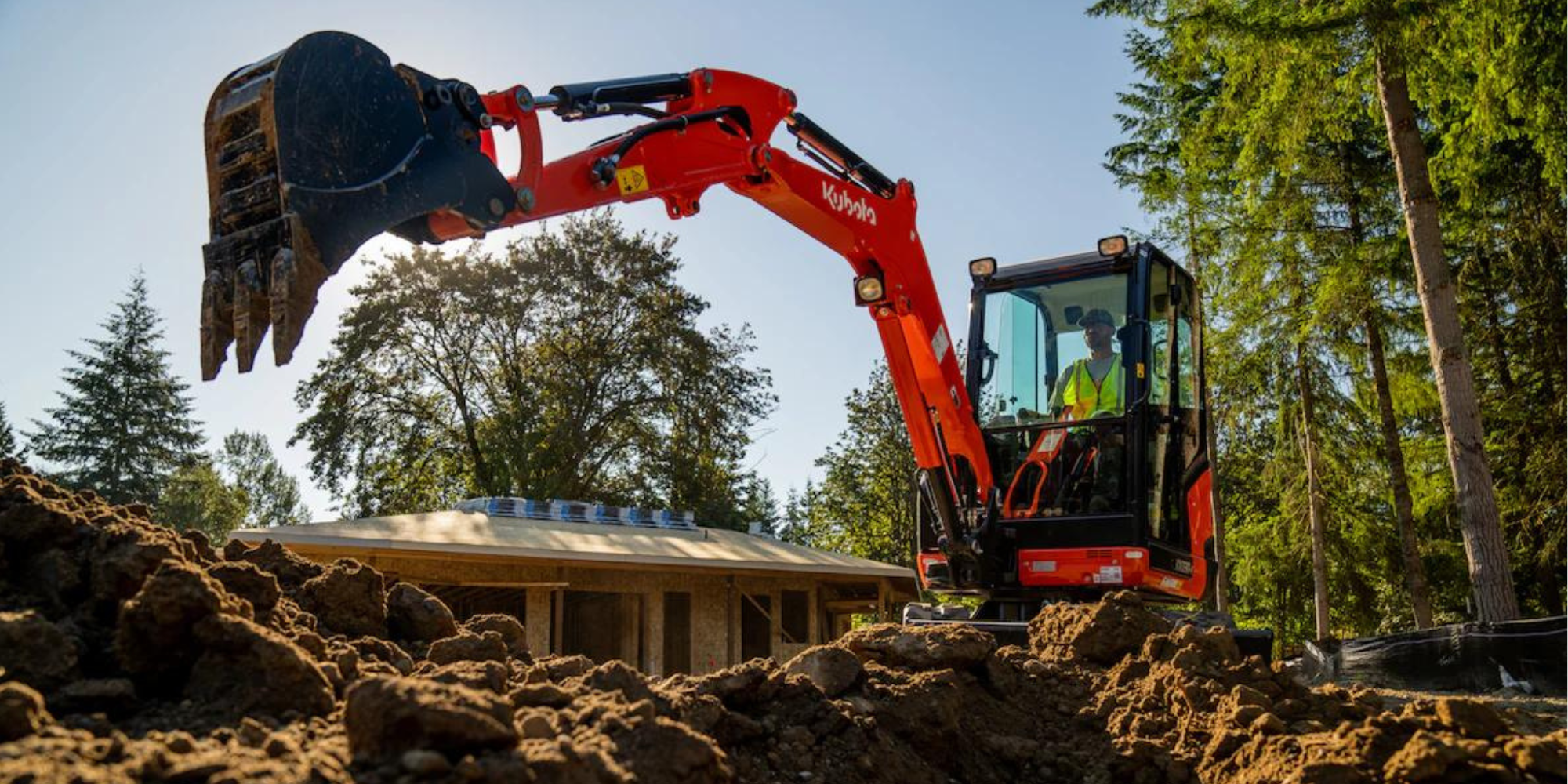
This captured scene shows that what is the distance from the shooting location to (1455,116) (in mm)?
11422

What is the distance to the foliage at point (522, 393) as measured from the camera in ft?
88.3

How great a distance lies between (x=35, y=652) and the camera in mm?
2945

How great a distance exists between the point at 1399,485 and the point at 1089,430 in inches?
411

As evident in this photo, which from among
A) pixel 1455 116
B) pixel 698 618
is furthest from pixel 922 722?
pixel 698 618

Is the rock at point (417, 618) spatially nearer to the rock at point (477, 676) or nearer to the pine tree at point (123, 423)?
the rock at point (477, 676)

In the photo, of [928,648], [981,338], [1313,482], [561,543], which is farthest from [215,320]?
[1313,482]

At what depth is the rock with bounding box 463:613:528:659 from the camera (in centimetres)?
476

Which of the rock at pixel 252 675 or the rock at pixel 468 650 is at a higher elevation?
the rock at pixel 252 675

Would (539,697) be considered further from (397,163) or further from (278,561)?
(397,163)

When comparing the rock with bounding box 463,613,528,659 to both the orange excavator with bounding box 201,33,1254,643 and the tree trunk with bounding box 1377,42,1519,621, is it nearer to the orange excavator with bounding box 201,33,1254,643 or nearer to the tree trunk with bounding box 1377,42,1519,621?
the orange excavator with bounding box 201,33,1254,643

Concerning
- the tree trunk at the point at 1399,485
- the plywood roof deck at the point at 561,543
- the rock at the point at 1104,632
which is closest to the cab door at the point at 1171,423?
the rock at the point at 1104,632

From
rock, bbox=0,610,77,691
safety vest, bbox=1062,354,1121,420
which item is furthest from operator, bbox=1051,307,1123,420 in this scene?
rock, bbox=0,610,77,691

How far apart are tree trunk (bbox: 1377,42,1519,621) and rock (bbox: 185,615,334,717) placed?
31.1ft

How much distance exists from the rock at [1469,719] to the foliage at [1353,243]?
7.00 metres
